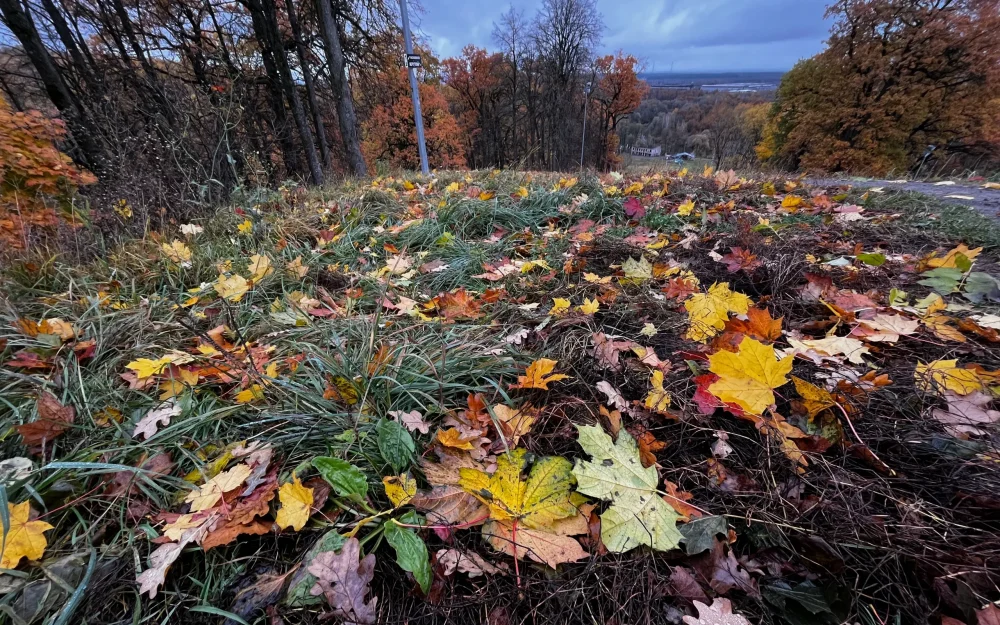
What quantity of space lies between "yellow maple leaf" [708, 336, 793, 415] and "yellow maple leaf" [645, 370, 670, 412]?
15 cm

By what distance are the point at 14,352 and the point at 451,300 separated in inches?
62.4

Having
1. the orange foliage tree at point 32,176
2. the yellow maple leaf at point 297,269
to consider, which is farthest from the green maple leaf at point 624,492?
the orange foliage tree at point 32,176

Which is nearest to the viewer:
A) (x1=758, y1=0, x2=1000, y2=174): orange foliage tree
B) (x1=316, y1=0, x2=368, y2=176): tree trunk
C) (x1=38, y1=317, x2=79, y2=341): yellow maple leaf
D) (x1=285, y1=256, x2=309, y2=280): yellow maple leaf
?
(x1=38, y1=317, x2=79, y2=341): yellow maple leaf

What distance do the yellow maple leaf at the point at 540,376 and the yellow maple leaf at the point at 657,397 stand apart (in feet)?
0.75

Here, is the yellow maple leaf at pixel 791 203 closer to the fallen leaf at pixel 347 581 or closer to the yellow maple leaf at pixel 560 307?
the yellow maple leaf at pixel 560 307

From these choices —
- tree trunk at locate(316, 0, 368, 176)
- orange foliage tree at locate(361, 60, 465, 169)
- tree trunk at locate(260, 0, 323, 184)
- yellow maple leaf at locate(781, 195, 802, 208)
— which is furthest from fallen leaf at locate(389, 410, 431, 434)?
orange foliage tree at locate(361, 60, 465, 169)

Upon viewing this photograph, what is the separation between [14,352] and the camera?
4.53 feet

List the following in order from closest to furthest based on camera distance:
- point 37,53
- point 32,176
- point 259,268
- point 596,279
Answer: point 596,279 → point 259,268 → point 32,176 → point 37,53

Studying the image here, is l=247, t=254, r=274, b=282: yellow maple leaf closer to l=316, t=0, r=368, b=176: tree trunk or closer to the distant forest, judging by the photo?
l=316, t=0, r=368, b=176: tree trunk

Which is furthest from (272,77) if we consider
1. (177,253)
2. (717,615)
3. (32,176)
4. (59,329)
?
(717,615)

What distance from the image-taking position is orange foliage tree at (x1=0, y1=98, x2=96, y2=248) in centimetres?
294

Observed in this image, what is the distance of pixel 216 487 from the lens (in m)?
0.87

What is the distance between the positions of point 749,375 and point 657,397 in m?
0.22

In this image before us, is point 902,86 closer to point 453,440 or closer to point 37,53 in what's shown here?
point 453,440
